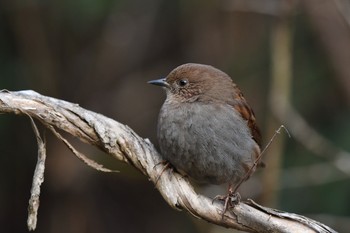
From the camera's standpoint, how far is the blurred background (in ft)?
20.8

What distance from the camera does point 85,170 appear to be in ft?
23.0

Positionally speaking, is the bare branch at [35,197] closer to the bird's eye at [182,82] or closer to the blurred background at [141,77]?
the bird's eye at [182,82]

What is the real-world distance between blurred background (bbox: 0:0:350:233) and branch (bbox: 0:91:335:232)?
242 centimetres

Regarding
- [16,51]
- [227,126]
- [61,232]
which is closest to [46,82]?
[16,51]

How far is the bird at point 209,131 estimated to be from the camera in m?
4.23

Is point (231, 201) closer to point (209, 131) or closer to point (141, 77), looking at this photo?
point (209, 131)

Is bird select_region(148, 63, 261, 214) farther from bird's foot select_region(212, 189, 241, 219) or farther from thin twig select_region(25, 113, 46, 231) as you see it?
thin twig select_region(25, 113, 46, 231)

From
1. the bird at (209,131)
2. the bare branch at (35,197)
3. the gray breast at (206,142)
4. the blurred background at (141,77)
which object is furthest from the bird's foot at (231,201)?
the blurred background at (141,77)

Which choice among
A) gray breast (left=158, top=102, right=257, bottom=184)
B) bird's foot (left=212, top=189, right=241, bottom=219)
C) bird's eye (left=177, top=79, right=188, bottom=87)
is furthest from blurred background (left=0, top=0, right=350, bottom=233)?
bird's foot (left=212, top=189, right=241, bottom=219)

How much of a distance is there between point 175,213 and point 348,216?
2.19m

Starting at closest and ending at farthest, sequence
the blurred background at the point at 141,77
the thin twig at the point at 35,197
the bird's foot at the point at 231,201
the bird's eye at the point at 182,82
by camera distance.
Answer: the thin twig at the point at 35,197 < the bird's foot at the point at 231,201 < the bird's eye at the point at 182,82 < the blurred background at the point at 141,77

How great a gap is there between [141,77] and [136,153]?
151 inches

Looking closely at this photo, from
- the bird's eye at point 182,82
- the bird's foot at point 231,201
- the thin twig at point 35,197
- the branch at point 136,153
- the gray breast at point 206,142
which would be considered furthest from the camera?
the bird's eye at point 182,82

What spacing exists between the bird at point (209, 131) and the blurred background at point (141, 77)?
4.67 ft
